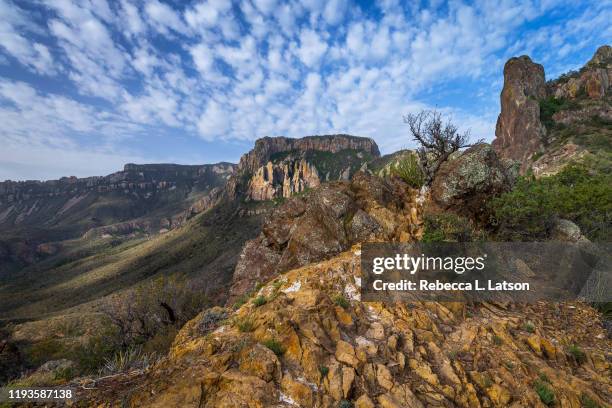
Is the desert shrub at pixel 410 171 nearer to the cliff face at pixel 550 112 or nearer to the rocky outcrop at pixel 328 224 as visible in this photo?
the rocky outcrop at pixel 328 224

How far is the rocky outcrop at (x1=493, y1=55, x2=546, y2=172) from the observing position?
3086 inches

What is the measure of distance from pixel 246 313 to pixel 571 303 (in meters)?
14.8

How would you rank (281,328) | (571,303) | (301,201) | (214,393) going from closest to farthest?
(214,393)
(281,328)
(571,303)
(301,201)

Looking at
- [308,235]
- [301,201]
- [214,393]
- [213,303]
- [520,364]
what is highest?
[301,201]

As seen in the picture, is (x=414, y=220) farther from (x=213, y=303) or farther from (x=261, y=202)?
(x=261, y=202)

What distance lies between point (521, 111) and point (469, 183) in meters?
89.8

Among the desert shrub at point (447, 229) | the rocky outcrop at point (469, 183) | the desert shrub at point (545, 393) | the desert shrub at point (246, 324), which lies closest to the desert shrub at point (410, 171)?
the rocky outcrop at point (469, 183)

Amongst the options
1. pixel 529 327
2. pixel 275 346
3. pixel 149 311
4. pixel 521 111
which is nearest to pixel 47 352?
pixel 149 311

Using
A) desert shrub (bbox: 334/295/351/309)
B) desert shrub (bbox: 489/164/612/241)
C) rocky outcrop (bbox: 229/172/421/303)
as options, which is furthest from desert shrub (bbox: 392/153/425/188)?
desert shrub (bbox: 334/295/351/309)

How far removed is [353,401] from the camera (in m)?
6.51

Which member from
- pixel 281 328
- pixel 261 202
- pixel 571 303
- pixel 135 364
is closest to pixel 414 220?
Answer: pixel 571 303

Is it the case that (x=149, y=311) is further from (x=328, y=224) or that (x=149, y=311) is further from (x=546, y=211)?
(x=546, y=211)

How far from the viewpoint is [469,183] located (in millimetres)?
14773

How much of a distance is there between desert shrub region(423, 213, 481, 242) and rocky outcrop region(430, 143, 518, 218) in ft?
5.48
